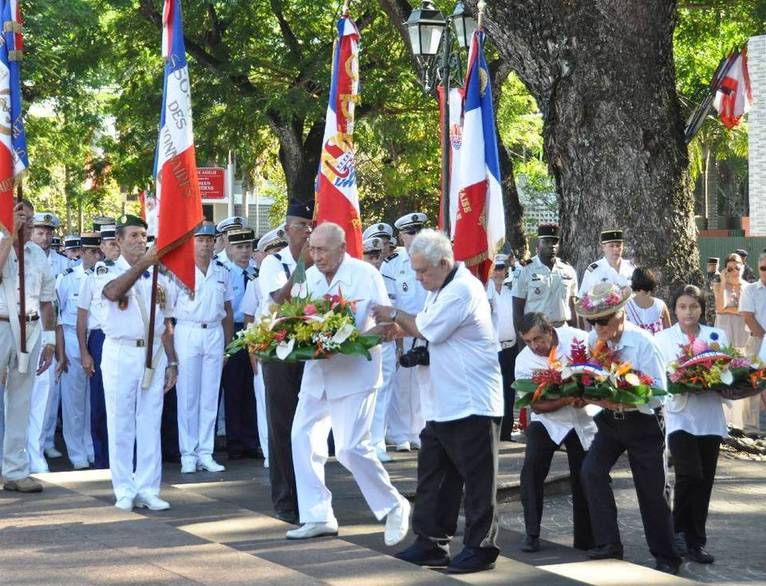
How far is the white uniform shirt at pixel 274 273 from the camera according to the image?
9.46 metres

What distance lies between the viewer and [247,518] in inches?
→ 359

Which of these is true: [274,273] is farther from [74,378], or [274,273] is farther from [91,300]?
[74,378]

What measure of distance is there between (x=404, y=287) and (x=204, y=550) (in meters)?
6.30

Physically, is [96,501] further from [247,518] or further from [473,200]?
[473,200]

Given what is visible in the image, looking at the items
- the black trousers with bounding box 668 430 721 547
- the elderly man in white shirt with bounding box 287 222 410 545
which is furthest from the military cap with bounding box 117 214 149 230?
the black trousers with bounding box 668 430 721 547

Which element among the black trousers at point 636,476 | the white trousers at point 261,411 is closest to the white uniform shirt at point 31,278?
the white trousers at point 261,411

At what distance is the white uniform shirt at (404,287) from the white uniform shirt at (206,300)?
187 centimetres

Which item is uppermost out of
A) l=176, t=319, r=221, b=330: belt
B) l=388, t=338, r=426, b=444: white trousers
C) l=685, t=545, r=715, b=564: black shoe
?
l=176, t=319, r=221, b=330: belt

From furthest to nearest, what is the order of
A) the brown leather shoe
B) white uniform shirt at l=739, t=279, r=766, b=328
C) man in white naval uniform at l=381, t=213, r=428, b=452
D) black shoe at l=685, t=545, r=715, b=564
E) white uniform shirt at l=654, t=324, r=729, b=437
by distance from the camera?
white uniform shirt at l=739, t=279, r=766, b=328 → man in white naval uniform at l=381, t=213, r=428, b=452 → the brown leather shoe → white uniform shirt at l=654, t=324, r=729, b=437 → black shoe at l=685, t=545, r=715, b=564

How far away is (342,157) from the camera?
1127 cm

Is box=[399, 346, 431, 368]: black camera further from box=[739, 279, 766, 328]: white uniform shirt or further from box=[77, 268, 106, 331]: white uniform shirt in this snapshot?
box=[739, 279, 766, 328]: white uniform shirt

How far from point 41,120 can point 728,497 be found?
24.2 meters

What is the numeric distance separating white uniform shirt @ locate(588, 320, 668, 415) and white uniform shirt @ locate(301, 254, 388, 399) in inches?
62.0

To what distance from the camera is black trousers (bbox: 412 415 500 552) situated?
310 inches
